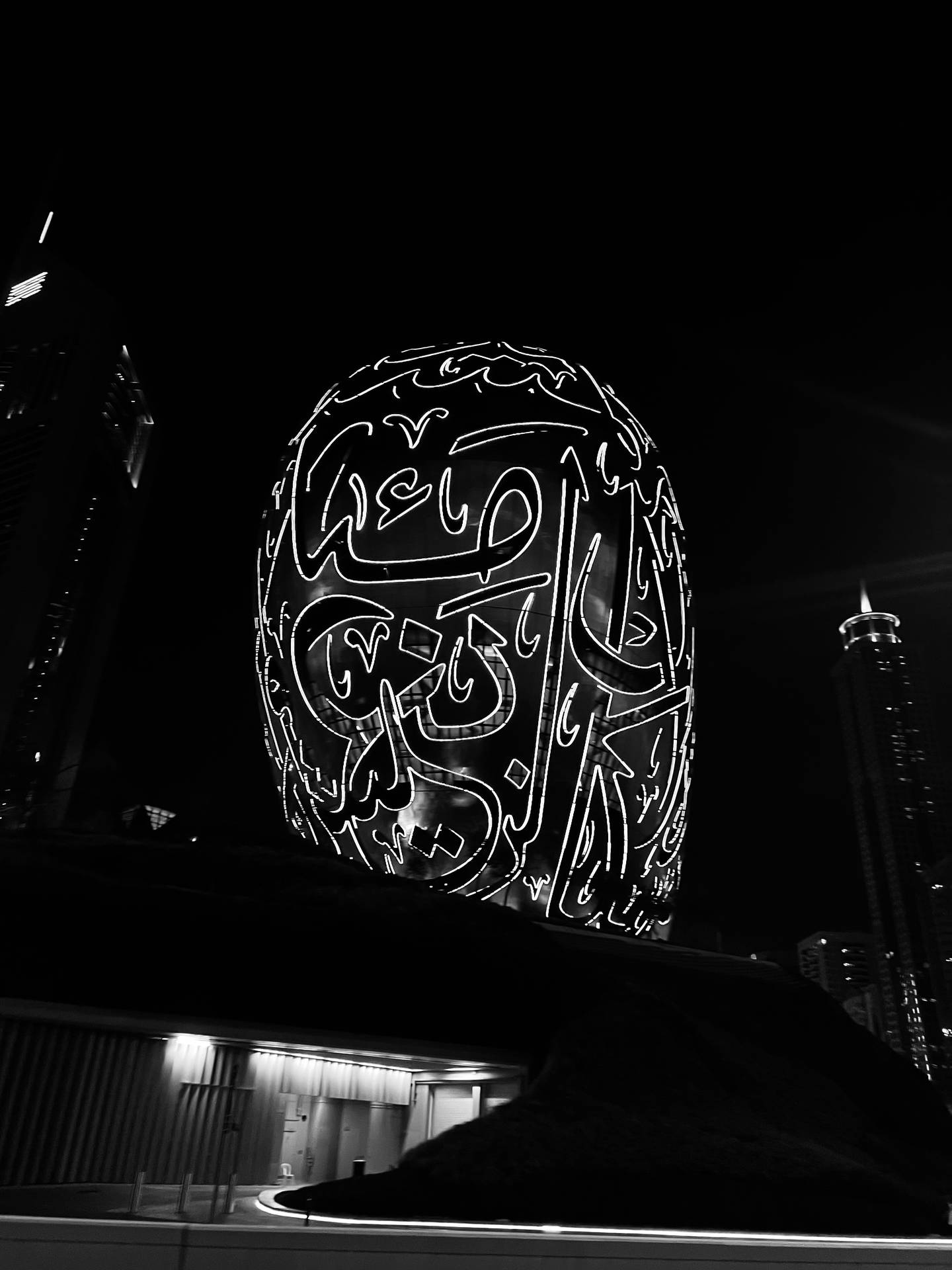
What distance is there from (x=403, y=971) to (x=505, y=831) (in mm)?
3955

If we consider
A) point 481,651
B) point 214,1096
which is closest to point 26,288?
point 481,651

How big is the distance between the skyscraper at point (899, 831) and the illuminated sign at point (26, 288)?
91204mm

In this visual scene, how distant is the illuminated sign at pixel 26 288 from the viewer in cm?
7581

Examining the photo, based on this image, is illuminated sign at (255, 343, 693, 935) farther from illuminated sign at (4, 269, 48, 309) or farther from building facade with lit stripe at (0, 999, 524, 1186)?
illuminated sign at (4, 269, 48, 309)

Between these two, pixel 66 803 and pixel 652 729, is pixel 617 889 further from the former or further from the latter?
pixel 66 803

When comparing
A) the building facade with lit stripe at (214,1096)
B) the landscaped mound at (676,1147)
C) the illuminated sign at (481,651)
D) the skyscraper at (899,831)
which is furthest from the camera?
the skyscraper at (899,831)

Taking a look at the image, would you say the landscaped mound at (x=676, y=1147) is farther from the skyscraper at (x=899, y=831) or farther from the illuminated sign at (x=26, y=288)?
the skyscraper at (x=899, y=831)

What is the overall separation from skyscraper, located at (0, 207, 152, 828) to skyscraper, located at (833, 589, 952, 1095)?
8366cm

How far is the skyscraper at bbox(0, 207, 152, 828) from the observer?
6075 centimetres

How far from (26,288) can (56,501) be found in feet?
78.5

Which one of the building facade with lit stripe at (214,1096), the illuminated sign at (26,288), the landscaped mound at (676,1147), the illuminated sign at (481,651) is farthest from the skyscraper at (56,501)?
the landscaped mound at (676,1147)

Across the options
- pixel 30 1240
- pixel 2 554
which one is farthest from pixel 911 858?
pixel 30 1240

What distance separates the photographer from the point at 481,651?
1956cm

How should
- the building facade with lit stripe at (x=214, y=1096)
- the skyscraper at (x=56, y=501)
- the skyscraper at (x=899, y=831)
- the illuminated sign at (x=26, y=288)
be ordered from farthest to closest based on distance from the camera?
the skyscraper at (x=899, y=831), the illuminated sign at (x=26, y=288), the skyscraper at (x=56, y=501), the building facade with lit stripe at (x=214, y=1096)
